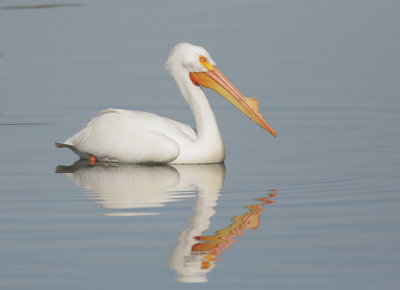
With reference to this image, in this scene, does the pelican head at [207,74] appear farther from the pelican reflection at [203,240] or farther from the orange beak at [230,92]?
the pelican reflection at [203,240]

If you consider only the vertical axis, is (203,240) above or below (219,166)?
below

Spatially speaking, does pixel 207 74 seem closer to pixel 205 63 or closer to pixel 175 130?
pixel 205 63

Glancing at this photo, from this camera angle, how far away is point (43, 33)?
1753 centimetres

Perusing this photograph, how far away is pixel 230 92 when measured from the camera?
1004cm

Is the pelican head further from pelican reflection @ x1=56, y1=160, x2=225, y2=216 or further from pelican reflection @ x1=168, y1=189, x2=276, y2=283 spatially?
pelican reflection @ x1=168, y1=189, x2=276, y2=283

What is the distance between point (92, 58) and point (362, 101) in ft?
15.4

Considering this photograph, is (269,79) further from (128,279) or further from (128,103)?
(128,279)

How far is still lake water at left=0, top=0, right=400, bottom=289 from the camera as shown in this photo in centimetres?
628

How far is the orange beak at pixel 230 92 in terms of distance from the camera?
393 inches

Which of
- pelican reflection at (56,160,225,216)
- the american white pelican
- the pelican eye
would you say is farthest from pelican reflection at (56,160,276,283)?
the pelican eye

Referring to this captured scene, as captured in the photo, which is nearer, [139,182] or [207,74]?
[139,182]

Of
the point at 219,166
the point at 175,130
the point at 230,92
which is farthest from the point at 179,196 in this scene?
the point at 230,92

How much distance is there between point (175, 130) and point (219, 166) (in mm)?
542

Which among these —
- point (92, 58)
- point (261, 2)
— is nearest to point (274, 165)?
point (92, 58)
